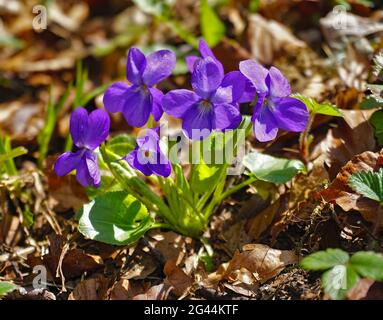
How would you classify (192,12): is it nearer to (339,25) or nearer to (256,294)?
(339,25)

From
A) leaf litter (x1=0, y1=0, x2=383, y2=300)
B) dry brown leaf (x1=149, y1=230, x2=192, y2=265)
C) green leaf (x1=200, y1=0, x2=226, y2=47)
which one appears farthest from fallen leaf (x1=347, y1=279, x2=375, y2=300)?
green leaf (x1=200, y1=0, x2=226, y2=47)

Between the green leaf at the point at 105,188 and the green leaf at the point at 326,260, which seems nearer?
the green leaf at the point at 326,260

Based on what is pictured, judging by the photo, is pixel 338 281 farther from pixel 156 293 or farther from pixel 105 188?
pixel 105 188

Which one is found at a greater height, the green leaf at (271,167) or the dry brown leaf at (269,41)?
the dry brown leaf at (269,41)

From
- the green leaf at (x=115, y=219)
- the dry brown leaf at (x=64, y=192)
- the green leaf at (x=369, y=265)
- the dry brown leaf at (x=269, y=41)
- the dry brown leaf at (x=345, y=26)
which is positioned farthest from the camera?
the dry brown leaf at (x=269, y=41)

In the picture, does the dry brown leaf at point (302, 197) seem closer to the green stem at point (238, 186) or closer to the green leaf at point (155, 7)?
the green stem at point (238, 186)

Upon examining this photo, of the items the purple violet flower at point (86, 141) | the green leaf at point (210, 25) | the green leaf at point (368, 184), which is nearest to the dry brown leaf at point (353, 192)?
the green leaf at point (368, 184)

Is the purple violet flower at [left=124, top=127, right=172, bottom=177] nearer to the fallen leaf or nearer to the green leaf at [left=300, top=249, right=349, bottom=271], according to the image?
the green leaf at [left=300, top=249, right=349, bottom=271]
